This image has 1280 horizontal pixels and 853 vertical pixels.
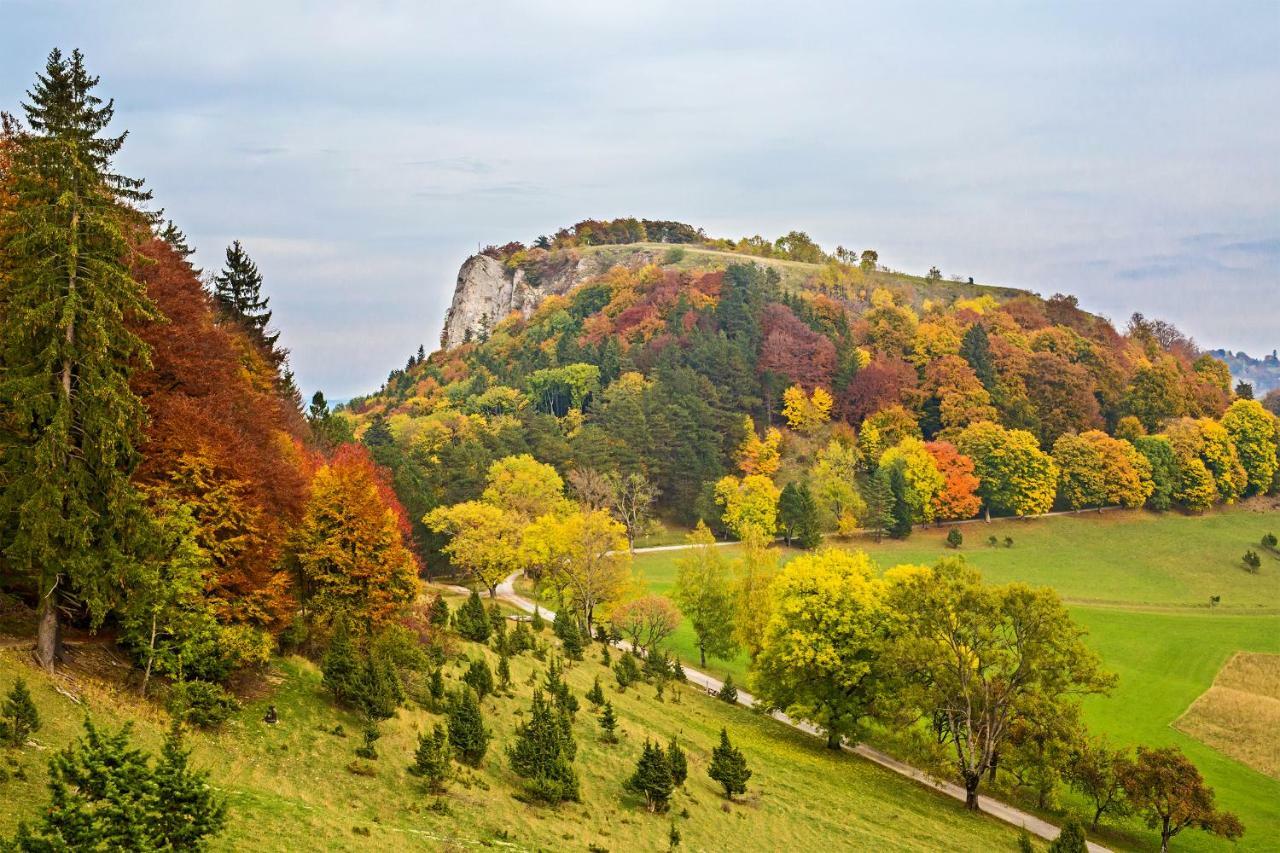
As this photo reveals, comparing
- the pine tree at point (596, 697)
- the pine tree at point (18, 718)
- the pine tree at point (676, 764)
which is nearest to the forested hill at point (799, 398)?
the pine tree at point (596, 697)

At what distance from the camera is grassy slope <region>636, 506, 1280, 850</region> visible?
178ft

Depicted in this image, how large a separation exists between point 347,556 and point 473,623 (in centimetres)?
1414

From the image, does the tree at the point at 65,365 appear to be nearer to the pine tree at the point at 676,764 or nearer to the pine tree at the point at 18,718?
the pine tree at the point at 18,718

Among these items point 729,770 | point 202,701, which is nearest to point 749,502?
point 729,770

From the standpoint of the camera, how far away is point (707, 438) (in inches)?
4781

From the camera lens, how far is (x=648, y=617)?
63812 mm

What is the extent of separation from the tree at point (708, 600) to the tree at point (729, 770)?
27.5 m

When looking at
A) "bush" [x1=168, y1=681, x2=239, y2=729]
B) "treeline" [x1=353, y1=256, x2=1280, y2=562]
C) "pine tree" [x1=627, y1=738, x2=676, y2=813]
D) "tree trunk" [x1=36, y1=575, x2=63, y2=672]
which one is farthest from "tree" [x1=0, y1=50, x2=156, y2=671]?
"treeline" [x1=353, y1=256, x2=1280, y2=562]

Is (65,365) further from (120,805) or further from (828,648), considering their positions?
(828,648)

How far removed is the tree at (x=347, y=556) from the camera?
111ft

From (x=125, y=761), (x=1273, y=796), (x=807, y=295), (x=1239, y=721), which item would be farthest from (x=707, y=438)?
(x=125, y=761)

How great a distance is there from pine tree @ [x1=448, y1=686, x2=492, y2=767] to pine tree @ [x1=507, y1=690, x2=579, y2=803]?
112 centimetres

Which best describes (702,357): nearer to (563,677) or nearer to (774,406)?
(774,406)

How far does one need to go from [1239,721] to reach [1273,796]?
11.0 metres
